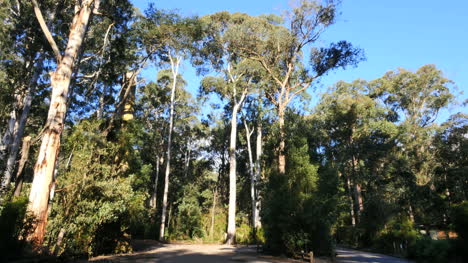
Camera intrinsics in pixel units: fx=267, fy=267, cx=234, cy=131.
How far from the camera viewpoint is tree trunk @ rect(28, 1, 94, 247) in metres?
6.68

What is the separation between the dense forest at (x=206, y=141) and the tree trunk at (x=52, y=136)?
4cm

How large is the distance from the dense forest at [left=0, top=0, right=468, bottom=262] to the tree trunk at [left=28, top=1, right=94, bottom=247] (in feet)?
0.12

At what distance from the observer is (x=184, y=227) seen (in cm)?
2447

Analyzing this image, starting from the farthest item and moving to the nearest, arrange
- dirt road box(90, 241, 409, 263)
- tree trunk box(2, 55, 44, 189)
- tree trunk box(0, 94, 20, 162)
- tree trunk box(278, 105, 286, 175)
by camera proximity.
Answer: tree trunk box(0, 94, 20, 162) → tree trunk box(278, 105, 286, 175) → tree trunk box(2, 55, 44, 189) → dirt road box(90, 241, 409, 263)

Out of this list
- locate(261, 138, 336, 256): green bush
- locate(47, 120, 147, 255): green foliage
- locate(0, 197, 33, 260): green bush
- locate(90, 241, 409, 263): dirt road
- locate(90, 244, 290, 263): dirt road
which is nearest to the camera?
locate(0, 197, 33, 260): green bush

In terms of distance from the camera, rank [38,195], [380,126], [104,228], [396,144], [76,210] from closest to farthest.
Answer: [38,195] → [76,210] → [104,228] → [380,126] → [396,144]

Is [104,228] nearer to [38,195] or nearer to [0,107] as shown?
[38,195]

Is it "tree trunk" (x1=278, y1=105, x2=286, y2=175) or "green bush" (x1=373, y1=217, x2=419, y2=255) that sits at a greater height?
"tree trunk" (x1=278, y1=105, x2=286, y2=175)

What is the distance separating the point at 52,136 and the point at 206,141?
89.9 feet

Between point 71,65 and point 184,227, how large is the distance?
1972cm

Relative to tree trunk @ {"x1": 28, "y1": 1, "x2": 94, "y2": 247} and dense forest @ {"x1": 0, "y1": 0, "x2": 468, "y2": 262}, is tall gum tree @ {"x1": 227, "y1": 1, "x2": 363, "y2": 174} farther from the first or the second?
tree trunk @ {"x1": 28, "y1": 1, "x2": 94, "y2": 247}

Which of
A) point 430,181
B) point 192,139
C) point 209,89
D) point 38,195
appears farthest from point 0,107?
point 430,181

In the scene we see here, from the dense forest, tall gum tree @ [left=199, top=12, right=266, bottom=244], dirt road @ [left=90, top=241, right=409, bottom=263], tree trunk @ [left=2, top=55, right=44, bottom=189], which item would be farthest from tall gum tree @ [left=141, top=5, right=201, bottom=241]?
dirt road @ [left=90, top=241, right=409, bottom=263]

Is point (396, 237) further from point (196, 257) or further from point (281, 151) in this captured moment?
point (196, 257)
